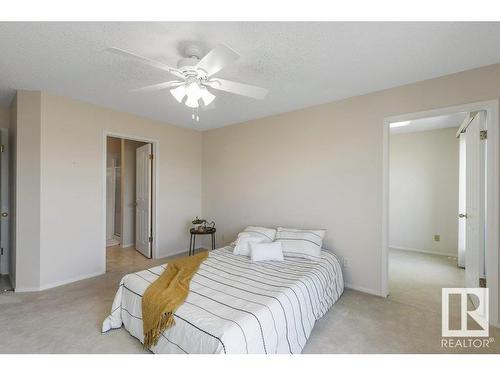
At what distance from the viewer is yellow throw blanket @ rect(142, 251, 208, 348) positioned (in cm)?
157

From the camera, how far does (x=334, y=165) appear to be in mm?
3041

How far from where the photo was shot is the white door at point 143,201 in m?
4.07

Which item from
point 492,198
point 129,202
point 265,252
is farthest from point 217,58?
point 129,202

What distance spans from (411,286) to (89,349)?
3.55 meters

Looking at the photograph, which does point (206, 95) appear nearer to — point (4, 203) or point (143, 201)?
point (143, 201)

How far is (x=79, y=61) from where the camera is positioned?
2080 mm

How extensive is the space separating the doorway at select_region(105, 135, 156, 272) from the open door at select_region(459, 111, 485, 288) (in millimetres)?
4418

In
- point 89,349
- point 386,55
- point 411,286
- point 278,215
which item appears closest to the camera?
point 89,349

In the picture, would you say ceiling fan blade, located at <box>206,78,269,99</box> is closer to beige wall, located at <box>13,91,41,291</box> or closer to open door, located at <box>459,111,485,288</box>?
open door, located at <box>459,111,485,288</box>

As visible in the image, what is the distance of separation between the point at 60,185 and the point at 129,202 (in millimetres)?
1967

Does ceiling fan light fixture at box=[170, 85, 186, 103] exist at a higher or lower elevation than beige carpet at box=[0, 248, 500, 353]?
higher

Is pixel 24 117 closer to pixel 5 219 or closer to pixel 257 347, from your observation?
pixel 5 219

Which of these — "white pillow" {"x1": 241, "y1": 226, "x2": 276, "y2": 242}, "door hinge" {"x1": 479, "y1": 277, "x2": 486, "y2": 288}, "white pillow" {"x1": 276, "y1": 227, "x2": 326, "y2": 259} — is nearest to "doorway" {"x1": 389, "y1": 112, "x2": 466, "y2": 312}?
"door hinge" {"x1": 479, "y1": 277, "x2": 486, "y2": 288}
